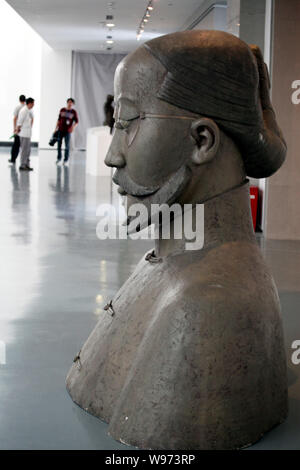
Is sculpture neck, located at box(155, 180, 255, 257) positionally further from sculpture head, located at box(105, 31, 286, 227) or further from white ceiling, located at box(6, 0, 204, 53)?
white ceiling, located at box(6, 0, 204, 53)

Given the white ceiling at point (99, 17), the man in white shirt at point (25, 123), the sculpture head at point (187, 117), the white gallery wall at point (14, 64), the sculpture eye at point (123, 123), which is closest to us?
the sculpture head at point (187, 117)

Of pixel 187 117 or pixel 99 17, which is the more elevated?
pixel 99 17

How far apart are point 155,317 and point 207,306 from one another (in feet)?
0.81

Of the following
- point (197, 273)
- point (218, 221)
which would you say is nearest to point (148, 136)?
point (218, 221)

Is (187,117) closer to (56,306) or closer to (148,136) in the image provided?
(148,136)

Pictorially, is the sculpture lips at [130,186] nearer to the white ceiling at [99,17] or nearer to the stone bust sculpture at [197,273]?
the stone bust sculpture at [197,273]

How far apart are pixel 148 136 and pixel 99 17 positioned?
1860 cm

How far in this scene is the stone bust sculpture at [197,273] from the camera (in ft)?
9.00

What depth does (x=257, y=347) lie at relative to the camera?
284 centimetres

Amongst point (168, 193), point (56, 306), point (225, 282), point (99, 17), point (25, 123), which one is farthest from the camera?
point (99, 17)

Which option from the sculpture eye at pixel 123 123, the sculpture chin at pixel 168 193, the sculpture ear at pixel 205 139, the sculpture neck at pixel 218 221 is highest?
the sculpture eye at pixel 123 123

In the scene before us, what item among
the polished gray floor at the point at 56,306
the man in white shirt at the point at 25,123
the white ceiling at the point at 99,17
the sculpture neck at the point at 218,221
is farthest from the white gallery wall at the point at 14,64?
the sculpture neck at the point at 218,221

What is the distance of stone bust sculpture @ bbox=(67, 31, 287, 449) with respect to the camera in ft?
9.00

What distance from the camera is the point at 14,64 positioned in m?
33.3
